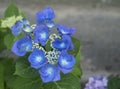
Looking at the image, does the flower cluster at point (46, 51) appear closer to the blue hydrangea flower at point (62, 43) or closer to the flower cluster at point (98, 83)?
the blue hydrangea flower at point (62, 43)

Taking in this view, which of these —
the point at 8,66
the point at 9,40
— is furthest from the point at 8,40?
the point at 8,66

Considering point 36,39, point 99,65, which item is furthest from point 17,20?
point 99,65

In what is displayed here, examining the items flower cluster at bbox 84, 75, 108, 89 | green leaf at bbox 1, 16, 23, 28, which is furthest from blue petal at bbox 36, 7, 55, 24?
flower cluster at bbox 84, 75, 108, 89

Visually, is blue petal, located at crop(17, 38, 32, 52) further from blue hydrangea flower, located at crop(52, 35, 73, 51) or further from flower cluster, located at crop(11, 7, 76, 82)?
blue hydrangea flower, located at crop(52, 35, 73, 51)

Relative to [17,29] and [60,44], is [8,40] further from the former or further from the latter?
[60,44]

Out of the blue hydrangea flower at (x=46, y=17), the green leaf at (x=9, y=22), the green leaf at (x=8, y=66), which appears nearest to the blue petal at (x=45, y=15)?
the blue hydrangea flower at (x=46, y=17)

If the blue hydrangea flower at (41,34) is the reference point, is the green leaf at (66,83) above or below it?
below
